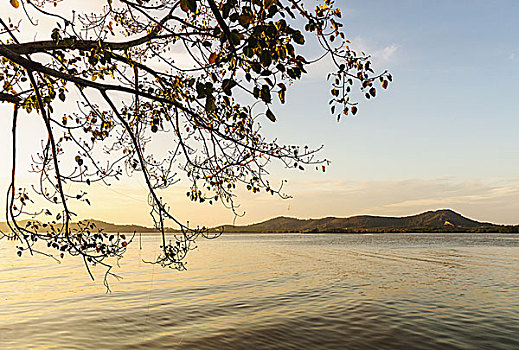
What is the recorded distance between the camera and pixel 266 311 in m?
14.3

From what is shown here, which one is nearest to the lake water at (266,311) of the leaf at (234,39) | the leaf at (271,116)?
the leaf at (271,116)

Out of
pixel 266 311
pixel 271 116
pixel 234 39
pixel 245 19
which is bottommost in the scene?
pixel 266 311

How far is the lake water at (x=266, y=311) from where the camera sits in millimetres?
11141

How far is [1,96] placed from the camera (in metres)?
8.35

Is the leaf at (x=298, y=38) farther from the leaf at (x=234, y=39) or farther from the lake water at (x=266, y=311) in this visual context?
the lake water at (x=266, y=311)

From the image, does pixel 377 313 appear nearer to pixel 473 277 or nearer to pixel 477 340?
pixel 477 340

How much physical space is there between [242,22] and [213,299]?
1405 centimetres

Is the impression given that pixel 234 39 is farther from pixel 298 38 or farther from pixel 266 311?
pixel 266 311

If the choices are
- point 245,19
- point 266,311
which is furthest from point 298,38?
point 266,311

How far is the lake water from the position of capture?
11.1m

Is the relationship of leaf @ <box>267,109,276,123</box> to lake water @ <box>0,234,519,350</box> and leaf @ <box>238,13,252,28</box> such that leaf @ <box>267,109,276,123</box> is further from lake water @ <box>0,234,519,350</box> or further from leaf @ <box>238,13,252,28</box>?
lake water @ <box>0,234,519,350</box>

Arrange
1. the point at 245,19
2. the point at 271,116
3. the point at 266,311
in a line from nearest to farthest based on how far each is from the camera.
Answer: the point at 245,19 < the point at 271,116 < the point at 266,311

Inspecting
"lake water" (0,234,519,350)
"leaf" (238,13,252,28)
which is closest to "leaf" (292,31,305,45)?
"leaf" (238,13,252,28)

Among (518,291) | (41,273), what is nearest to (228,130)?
(518,291)
